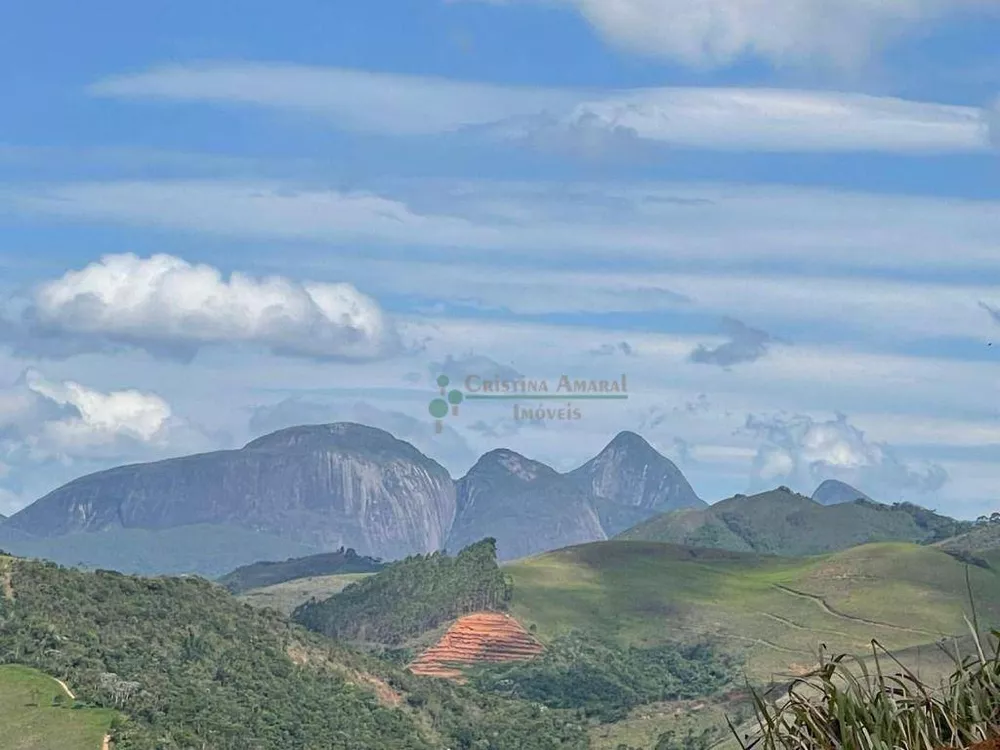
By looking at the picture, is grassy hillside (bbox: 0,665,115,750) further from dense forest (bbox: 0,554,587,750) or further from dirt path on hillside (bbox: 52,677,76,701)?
dense forest (bbox: 0,554,587,750)

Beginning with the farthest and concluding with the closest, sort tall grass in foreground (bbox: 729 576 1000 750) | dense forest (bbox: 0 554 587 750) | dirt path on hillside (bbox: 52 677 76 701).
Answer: dense forest (bbox: 0 554 587 750)
dirt path on hillside (bbox: 52 677 76 701)
tall grass in foreground (bbox: 729 576 1000 750)

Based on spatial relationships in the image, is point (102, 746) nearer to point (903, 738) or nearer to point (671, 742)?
point (671, 742)

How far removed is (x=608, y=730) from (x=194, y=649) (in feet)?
134

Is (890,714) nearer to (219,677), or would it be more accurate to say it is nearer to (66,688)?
(66,688)

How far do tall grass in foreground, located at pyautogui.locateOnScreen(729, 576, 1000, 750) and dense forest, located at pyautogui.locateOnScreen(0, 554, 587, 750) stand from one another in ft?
322

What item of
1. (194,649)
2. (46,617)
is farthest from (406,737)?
(46,617)

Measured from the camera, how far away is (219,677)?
143m

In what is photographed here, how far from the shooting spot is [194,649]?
477 ft

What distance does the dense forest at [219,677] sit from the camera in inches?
4902

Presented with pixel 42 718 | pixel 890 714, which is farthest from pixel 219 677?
pixel 890 714

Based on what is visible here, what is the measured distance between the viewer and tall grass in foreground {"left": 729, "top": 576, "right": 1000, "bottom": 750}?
16.8 metres

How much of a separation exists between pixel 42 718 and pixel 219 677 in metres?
29.9

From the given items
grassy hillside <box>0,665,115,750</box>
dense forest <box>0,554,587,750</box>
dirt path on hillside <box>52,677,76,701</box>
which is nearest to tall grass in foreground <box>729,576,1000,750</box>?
Result: grassy hillside <box>0,665,115,750</box>

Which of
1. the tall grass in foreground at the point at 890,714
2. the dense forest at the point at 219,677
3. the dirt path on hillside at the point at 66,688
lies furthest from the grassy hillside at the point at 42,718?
the tall grass in foreground at the point at 890,714
